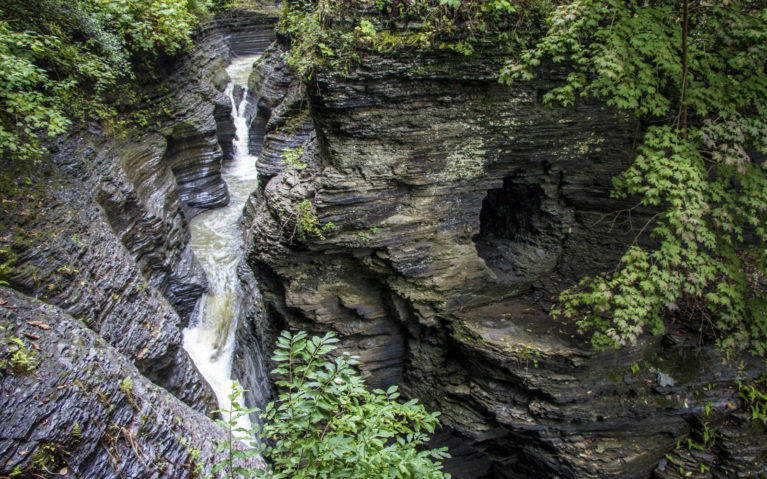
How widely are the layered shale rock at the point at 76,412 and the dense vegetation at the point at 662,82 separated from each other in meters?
4.65

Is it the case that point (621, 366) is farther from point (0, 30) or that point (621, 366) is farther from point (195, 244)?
point (195, 244)

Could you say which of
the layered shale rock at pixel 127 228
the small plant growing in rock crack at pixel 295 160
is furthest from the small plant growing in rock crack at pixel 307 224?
the layered shale rock at pixel 127 228

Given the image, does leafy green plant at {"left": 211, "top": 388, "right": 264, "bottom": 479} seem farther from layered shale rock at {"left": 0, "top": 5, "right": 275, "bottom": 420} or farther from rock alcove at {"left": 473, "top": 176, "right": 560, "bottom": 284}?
rock alcove at {"left": 473, "top": 176, "right": 560, "bottom": 284}

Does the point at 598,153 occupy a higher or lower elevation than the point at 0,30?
lower

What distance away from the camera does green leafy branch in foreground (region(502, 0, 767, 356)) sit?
15.7 ft

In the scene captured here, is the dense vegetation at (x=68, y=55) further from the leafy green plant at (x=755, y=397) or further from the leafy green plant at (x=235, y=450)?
the leafy green plant at (x=755, y=397)

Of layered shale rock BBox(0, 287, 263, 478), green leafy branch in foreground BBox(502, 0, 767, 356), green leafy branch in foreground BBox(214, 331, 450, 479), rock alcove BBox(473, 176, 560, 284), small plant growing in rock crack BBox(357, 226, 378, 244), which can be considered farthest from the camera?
rock alcove BBox(473, 176, 560, 284)

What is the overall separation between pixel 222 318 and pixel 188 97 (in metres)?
6.84

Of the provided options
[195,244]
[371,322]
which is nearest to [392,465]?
[371,322]

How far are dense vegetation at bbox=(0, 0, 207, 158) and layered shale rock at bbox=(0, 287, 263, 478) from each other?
2855 mm

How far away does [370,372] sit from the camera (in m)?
7.74

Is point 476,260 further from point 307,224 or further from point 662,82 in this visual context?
point 662,82

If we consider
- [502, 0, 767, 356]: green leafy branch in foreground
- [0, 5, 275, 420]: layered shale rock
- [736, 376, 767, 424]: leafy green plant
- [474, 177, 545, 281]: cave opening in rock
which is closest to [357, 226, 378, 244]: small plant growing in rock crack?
[474, 177, 545, 281]: cave opening in rock

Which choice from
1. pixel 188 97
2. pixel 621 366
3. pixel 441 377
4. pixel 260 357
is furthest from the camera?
pixel 188 97
